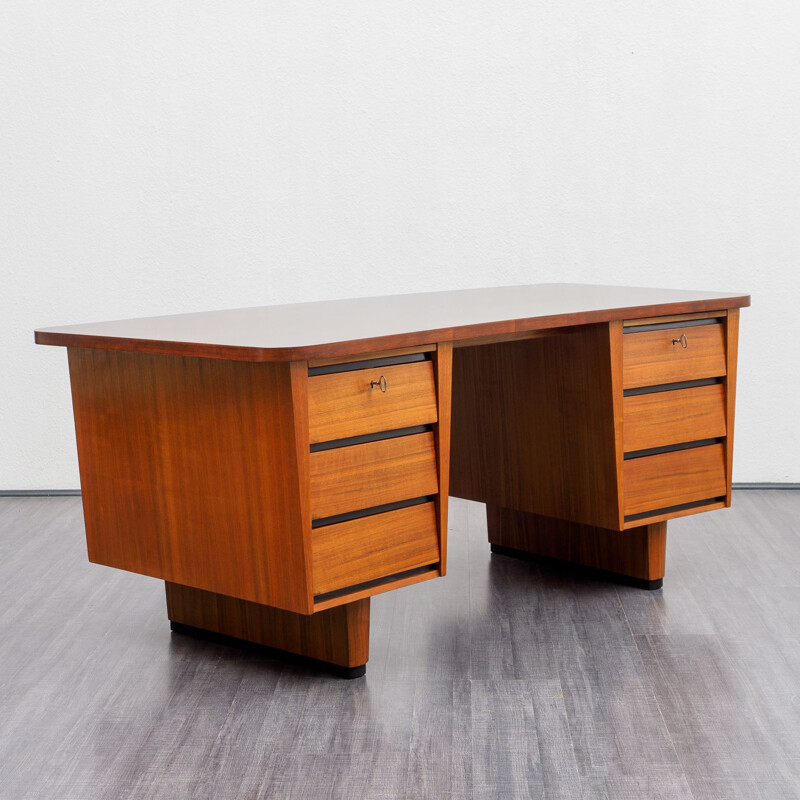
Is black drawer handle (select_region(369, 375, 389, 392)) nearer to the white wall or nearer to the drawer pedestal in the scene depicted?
the drawer pedestal

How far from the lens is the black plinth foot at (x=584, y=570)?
2.95 metres

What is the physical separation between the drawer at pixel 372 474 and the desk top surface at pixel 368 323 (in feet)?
0.70

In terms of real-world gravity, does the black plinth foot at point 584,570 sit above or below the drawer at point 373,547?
below

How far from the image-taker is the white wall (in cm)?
407

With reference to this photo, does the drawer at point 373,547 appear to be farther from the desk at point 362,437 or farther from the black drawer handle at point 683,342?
the black drawer handle at point 683,342

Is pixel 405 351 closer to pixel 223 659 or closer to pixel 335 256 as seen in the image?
pixel 223 659

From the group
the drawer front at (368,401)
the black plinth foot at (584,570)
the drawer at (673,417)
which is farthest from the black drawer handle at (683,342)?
the drawer front at (368,401)

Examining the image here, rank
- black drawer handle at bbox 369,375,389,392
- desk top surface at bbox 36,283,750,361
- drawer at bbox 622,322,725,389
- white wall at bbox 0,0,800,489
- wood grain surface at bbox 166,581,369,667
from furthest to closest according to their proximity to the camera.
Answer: white wall at bbox 0,0,800,489 < drawer at bbox 622,322,725,389 < wood grain surface at bbox 166,581,369,667 < black drawer handle at bbox 369,375,389,392 < desk top surface at bbox 36,283,750,361

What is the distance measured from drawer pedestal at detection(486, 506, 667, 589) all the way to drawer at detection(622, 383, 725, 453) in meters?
0.28

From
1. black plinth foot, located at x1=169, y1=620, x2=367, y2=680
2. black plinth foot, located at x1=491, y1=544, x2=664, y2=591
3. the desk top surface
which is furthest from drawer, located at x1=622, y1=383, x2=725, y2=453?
black plinth foot, located at x1=169, y1=620, x2=367, y2=680

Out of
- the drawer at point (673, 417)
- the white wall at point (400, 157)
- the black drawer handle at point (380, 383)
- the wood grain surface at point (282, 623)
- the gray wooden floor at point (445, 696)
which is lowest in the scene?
the gray wooden floor at point (445, 696)

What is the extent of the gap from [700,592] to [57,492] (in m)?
2.61

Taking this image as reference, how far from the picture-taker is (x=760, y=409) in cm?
424

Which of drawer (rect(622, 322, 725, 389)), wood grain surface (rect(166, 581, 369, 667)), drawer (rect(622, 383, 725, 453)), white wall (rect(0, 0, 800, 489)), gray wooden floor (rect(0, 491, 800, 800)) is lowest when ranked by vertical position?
gray wooden floor (rect(0, 491, 800, 800))
